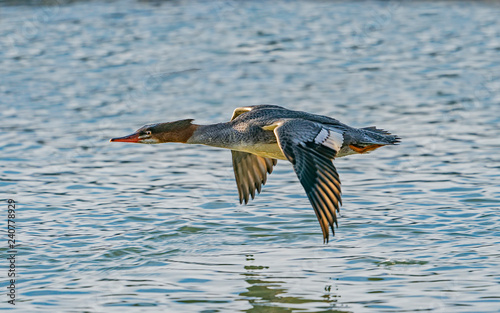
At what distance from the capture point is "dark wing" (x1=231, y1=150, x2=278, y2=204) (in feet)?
29.4

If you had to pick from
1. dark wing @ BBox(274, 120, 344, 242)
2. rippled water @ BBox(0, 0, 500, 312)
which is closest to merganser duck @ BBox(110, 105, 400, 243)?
dark wing @ BBox(274, 120, 344, 242)

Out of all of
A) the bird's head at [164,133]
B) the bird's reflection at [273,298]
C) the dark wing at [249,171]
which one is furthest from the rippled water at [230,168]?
the bird's head at [164,133]

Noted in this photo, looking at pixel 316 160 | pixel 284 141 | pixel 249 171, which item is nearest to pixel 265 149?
pixel 284 141

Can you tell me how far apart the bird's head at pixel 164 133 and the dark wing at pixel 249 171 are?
800 mm

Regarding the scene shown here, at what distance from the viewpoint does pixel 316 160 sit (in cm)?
717

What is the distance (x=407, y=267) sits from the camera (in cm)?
727

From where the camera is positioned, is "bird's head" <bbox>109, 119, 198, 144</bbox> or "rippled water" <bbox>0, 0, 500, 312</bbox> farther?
"bird's head" <bbox>109, 119, 198, 144</bbox>

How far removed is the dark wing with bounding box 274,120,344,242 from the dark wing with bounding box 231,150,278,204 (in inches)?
54.4

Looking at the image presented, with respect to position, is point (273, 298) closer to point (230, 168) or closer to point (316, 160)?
point (316, 160)

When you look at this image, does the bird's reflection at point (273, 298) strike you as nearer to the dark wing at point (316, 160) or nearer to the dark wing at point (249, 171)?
the dark wing at point (316, 160)

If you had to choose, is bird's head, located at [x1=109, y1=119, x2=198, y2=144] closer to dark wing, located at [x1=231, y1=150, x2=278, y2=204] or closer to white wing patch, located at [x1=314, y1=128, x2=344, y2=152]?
dark wing, located at [x1=231, y1=150, x2=278, y2=204]

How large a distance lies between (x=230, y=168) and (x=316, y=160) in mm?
→ 3664

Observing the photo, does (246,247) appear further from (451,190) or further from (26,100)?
(26,100)

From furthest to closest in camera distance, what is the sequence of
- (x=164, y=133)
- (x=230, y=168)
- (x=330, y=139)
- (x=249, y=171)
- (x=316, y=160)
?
(x=230, y=168)
(x=249, y=171)
(x=164, y=133)
(x=330, y=139)
(x=316, y=160)
